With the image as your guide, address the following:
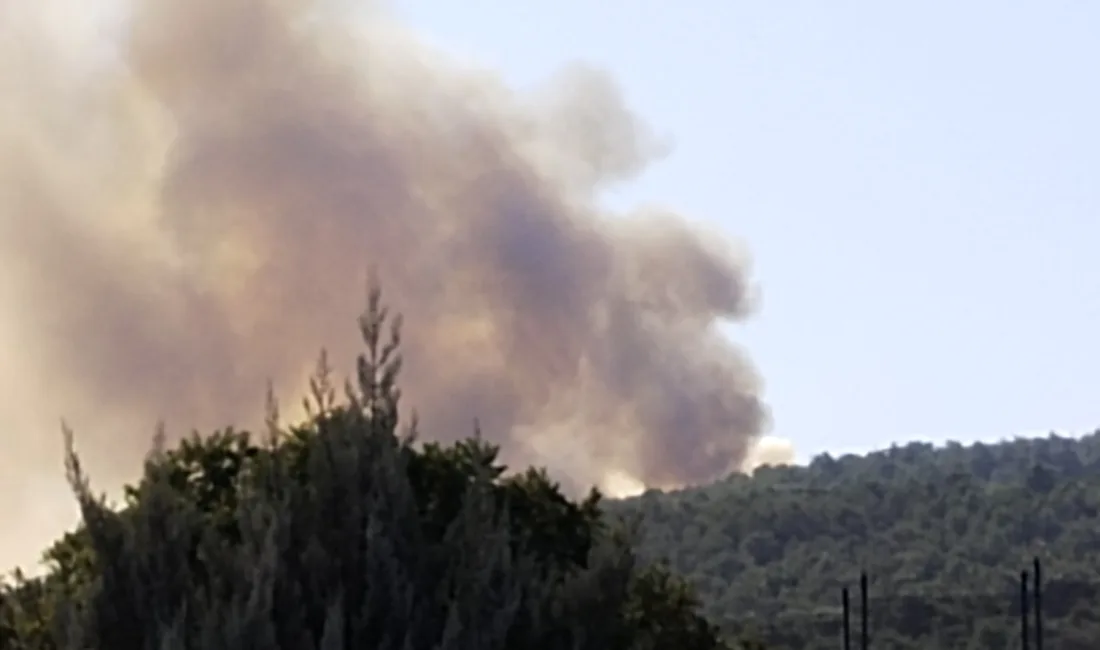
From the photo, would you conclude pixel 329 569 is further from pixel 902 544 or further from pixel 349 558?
pixel 902 544

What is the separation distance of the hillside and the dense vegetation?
20.6 m

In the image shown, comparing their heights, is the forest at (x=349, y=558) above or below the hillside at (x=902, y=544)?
below

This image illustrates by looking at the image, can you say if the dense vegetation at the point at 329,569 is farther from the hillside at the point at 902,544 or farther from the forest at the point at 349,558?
the hillside at the point at 902,544

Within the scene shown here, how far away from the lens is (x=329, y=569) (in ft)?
63.5

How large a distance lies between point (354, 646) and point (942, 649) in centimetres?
3033

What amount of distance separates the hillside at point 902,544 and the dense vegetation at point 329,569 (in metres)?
20.6

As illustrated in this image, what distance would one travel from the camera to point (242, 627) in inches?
727

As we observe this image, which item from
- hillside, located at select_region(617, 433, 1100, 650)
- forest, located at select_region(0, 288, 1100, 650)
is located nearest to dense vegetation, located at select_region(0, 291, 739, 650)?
forest, located at select_region(0, 288, 1100, 650)

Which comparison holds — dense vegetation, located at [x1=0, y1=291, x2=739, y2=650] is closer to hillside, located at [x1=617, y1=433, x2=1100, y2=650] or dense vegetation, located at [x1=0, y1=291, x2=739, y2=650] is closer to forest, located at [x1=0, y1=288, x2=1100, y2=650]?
forest, located at [x1=0, y1=288, x2=1100, y2=650]

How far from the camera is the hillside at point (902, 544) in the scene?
1896 inches

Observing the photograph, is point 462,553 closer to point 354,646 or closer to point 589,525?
point 354,646

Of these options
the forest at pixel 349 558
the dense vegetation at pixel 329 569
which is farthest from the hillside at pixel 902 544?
the dense vegetation at pixel 329 569

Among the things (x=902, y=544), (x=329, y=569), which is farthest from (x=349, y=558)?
(x=902, y=544)

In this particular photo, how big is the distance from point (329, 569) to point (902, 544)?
206 ft
